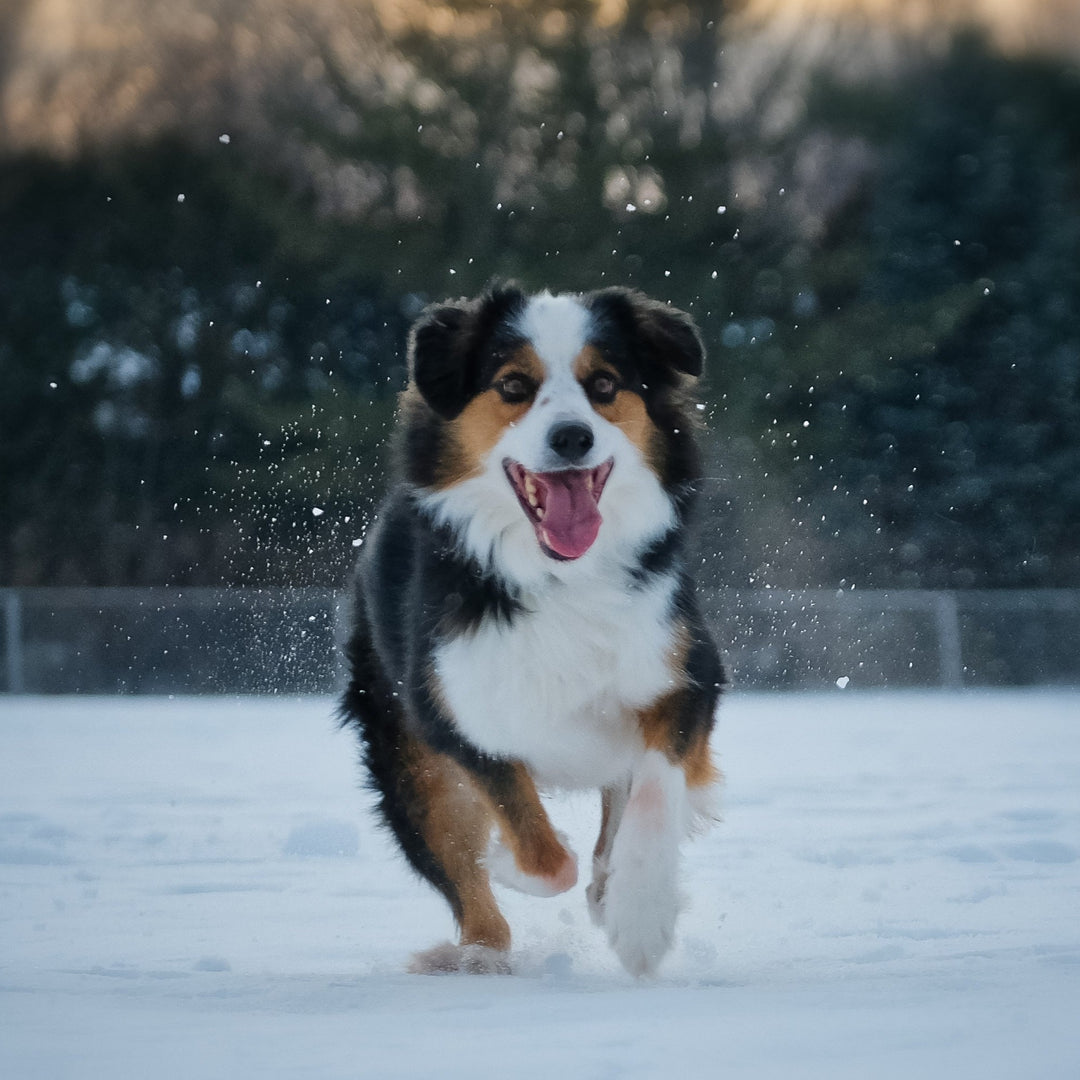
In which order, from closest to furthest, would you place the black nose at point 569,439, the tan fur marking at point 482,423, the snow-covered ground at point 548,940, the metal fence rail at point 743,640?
the snow-covered ground at point 548,940, the black nose at point 569,439, the tan fur marking at point 482,423, the metal fence rail at point 743,640

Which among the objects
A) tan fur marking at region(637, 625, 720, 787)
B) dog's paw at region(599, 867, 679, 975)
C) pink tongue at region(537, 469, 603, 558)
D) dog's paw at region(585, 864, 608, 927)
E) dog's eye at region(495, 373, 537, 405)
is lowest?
dog's paw at region(585, 864, 608, 927)

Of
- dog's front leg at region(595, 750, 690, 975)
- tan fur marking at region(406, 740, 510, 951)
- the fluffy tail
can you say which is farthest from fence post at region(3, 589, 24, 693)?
dog's front leg at region(595, 750, 690, 975)

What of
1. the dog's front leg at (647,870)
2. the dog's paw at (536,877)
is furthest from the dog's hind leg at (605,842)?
the dog's front leg at (647,870)

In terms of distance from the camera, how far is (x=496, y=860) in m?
3.80

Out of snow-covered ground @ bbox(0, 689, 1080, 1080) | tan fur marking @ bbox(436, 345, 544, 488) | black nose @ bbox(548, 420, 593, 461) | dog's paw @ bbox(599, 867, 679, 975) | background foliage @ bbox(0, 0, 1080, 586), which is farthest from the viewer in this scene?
background foliage @ bbox(0, 0, 1080, 586)

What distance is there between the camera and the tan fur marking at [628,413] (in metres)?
3.72

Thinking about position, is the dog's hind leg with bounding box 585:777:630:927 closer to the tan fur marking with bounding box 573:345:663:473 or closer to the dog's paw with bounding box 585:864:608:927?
the dog's paw with bounding box 585:864:608:927

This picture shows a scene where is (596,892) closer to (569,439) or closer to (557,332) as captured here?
(569,439)

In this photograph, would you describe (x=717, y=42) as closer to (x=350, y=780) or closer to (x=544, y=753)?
(x=350, y=780)

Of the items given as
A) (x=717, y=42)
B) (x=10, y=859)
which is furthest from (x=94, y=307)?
(x=10, y=859)

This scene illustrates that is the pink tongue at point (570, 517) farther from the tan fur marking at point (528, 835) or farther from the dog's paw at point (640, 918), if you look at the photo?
the dog's paw at point (640, 918)

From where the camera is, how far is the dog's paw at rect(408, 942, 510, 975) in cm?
348

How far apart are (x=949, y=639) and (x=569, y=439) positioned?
502 inches

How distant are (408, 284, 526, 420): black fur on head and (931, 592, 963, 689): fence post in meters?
12.3
